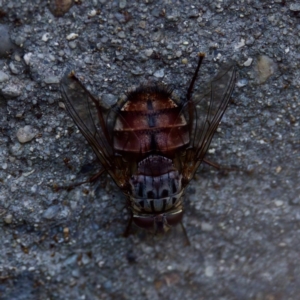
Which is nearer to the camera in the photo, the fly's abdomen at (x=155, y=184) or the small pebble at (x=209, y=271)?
the fly's abdomen at (x=155, y=184)

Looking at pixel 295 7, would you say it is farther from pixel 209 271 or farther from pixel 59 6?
pixel 209 271

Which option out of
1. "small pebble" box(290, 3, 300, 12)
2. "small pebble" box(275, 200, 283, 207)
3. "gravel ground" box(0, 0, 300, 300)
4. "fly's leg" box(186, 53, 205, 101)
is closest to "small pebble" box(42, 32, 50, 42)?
"gravel ground" box(0, 0, 300, 300)

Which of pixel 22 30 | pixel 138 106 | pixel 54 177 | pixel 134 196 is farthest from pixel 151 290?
pixel 22 30

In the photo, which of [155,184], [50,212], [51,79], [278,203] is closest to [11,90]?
[51,79]

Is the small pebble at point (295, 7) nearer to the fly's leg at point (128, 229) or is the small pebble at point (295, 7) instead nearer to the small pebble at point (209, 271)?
the fly's leg at point (128, 229)

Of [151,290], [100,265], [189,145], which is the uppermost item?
[189,145]

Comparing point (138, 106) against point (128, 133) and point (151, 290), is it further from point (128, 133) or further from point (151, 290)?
point (151, 290)

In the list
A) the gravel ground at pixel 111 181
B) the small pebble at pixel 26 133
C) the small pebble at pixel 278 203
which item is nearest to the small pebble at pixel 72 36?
the gravel ground at pixel 111 181
